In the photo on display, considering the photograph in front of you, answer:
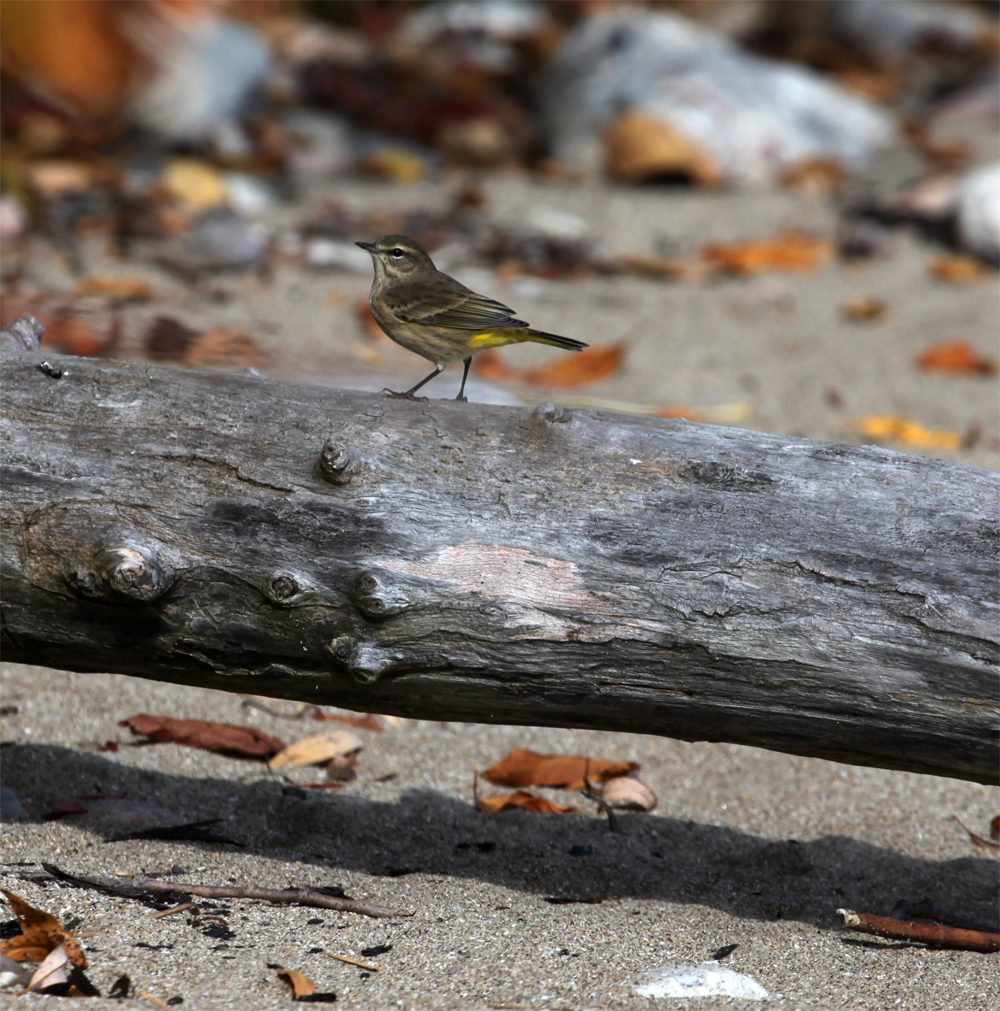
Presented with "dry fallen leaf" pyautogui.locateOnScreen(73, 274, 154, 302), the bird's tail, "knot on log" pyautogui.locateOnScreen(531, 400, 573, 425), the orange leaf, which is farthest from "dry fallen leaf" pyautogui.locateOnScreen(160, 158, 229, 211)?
"knot on log" pyautogui.locateOnScreen(531, 400, 573, 425)

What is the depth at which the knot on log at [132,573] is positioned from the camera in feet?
7.89

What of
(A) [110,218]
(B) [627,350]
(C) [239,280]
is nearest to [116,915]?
(B) [627,350]

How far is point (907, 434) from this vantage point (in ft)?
18.5

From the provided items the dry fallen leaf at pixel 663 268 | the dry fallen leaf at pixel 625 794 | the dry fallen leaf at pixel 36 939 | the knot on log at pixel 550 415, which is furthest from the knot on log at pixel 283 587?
the dry fallen leaf at pixel 663 268

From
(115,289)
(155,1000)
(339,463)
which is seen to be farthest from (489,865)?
(115,289)

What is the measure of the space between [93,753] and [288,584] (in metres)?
1.23

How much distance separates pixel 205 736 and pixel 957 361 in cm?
476

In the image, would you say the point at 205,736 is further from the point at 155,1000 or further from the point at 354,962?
the point at 155,1000

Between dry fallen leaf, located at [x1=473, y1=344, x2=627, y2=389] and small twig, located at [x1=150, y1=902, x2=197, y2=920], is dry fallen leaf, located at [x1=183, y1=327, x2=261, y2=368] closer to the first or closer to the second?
dry fallen leaf, located at [x1=473, y1=344, x2=627, y2=389]

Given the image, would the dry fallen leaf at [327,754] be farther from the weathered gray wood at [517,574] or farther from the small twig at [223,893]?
the weathered gray wood at [517,574]

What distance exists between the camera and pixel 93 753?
3.33 m

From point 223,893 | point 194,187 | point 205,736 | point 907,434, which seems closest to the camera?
point 223,893

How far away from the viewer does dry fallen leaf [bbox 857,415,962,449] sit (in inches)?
218

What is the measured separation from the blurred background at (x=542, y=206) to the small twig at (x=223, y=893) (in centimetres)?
225
